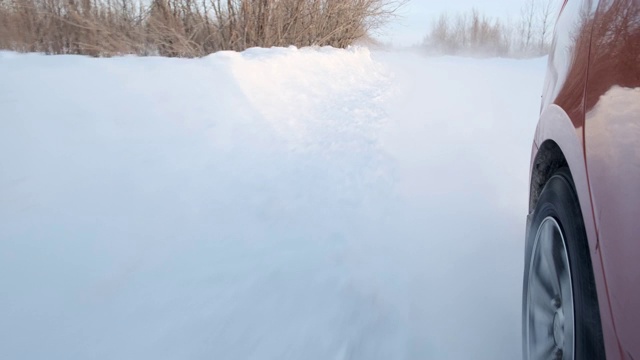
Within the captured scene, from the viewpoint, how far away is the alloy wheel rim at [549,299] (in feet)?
5.01

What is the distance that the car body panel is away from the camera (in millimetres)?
1097

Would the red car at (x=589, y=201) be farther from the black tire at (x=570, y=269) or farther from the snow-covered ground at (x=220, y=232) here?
the snow-covered ground at (x=220, y=232)

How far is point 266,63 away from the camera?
801cm

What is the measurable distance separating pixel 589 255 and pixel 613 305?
0.80 feet

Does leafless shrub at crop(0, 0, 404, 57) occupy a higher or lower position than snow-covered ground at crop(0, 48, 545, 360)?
higher

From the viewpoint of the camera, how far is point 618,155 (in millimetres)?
1217

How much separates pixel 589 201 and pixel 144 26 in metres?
11.4

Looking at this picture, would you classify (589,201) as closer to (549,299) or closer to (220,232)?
(549,299)

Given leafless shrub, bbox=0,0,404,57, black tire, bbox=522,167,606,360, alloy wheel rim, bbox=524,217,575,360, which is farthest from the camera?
leafless shrub, bbox=0,0,404,57

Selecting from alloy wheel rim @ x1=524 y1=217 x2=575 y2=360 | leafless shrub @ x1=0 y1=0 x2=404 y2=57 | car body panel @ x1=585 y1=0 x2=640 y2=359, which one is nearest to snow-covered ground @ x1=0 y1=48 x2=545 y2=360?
alloy wheel rim @ x1=524 y1=217 x2=575 y2=360

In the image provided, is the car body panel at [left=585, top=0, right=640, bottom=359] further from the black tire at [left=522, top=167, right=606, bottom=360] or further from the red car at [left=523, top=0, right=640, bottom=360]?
the black tire at [left=522, top=167, right=606, bottom=360]

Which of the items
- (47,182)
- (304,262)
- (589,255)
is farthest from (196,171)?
(589,255)

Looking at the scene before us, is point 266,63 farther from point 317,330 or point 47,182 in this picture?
point 317,330

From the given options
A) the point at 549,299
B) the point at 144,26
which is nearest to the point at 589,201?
the point at 549,299
